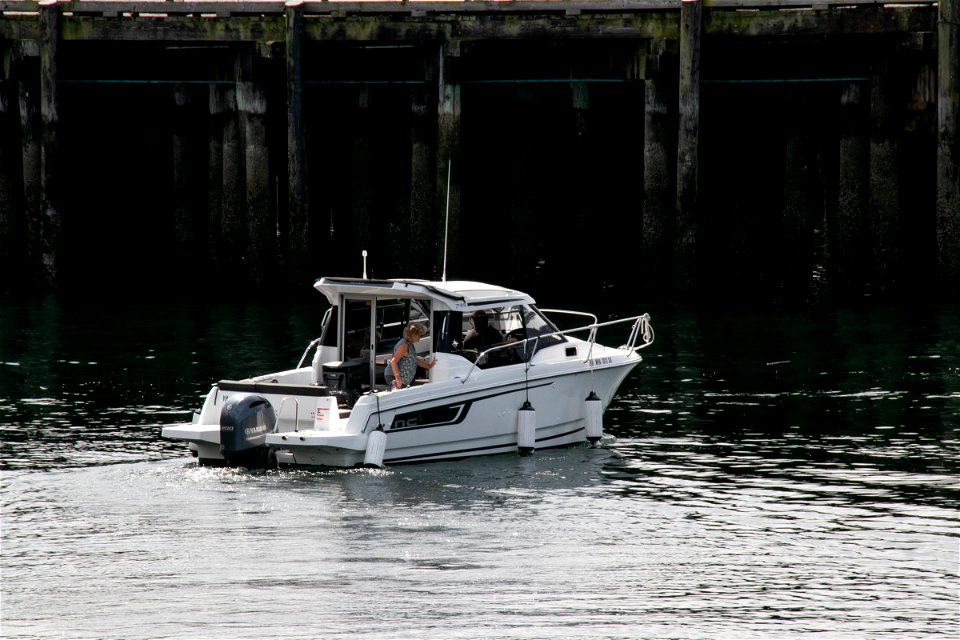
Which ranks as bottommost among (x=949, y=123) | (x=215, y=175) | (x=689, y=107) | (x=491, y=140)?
(x=215, y=175)

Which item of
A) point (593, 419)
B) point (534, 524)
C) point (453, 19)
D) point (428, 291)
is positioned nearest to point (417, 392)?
point (428, 291)

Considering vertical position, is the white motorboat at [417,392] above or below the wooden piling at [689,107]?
below

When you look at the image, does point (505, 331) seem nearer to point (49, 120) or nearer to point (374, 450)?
point (374, 450)

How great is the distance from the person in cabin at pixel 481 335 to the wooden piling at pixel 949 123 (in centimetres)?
1269

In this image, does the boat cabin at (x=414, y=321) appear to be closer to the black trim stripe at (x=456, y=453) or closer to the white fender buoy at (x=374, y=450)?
the black trim stripe at (x=456, y=453)

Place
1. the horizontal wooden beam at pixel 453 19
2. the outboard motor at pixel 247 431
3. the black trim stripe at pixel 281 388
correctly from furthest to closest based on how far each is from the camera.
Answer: the horizontal wooden beam at pixel 453 19 < the black trim stripe at pixel 281 388 < the outboard motor at pixel 247 431

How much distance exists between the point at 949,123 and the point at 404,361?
1463 centimetres

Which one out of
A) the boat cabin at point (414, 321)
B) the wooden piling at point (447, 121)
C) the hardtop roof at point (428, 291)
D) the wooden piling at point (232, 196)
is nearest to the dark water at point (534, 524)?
the boat cabin at point (414, 321)

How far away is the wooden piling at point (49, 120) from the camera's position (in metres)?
31.7

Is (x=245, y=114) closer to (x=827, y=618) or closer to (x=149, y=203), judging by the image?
(x=149, y=203)

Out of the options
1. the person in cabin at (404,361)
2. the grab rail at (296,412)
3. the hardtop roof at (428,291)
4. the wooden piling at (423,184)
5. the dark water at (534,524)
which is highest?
the wooden piling at (423,184)

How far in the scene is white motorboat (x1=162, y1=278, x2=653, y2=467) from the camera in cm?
1670

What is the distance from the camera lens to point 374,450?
1670 cm

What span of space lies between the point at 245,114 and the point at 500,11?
551 cm
